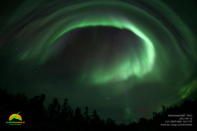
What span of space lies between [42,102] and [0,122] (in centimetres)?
4695

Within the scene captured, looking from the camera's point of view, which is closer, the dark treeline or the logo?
the logo

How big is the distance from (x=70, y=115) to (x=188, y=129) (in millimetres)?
57963

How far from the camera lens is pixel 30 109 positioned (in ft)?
229

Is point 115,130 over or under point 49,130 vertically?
under

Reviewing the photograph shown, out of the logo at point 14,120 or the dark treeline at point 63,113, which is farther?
the dark treeline at point 63,113

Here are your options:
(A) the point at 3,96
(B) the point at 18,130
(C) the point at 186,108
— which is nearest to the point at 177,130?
(C) the point at 186,108

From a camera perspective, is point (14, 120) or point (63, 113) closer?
point (14, 120)

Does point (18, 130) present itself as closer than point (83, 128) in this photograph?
Yes

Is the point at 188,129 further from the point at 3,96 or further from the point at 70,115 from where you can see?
the point at 3,96

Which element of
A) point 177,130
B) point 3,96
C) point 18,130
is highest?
point 3,96

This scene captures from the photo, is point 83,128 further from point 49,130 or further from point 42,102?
point 49,130

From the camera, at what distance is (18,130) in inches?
1336

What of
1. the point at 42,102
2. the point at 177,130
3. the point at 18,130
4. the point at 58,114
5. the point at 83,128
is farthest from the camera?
the point at 58,114

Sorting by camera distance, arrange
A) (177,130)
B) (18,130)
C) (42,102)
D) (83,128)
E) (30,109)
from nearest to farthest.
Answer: (18,130), (177,130), (30,109), (83,128), (42,102)
